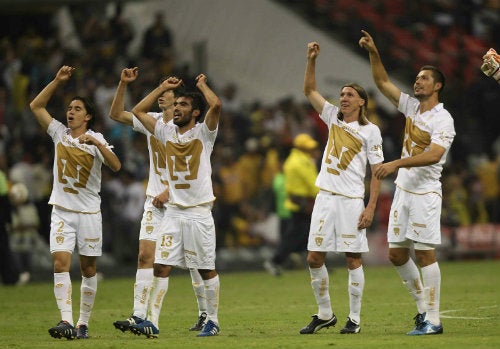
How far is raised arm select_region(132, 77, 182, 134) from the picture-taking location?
506 inches

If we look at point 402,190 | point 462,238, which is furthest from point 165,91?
point 462,238

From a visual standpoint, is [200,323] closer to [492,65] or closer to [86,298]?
[86,298]

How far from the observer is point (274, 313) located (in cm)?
1583

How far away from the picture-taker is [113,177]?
83.7ft

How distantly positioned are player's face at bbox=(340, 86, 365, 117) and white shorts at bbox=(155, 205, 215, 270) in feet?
6.28

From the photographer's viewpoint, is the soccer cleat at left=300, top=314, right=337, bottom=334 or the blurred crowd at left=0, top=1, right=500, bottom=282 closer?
the soccer cleat at left=300, top=314, right=337, bottom=334

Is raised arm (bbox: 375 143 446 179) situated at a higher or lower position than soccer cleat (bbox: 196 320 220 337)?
higher

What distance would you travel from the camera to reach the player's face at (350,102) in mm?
13156

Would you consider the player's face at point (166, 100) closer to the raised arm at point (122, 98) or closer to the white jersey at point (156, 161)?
the white jersey at point (156, 161)

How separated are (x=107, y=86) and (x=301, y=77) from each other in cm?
646

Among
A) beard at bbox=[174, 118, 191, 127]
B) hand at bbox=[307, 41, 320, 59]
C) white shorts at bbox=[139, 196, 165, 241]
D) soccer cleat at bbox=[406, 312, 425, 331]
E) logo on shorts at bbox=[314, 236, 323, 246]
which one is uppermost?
hand at bbox=[307, 41, 320, 59]

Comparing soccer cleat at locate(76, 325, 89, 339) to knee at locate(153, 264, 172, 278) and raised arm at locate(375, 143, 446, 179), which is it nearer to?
knee at locate(153, 264, 172, 278)

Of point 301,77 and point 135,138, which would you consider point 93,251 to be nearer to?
point 135,138

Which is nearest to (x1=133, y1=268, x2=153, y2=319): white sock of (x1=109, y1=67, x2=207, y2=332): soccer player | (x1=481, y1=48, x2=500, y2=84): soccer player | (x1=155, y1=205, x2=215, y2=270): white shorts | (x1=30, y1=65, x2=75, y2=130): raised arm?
(x1=109, y1=67, x2=207, y2=332): soccer player
